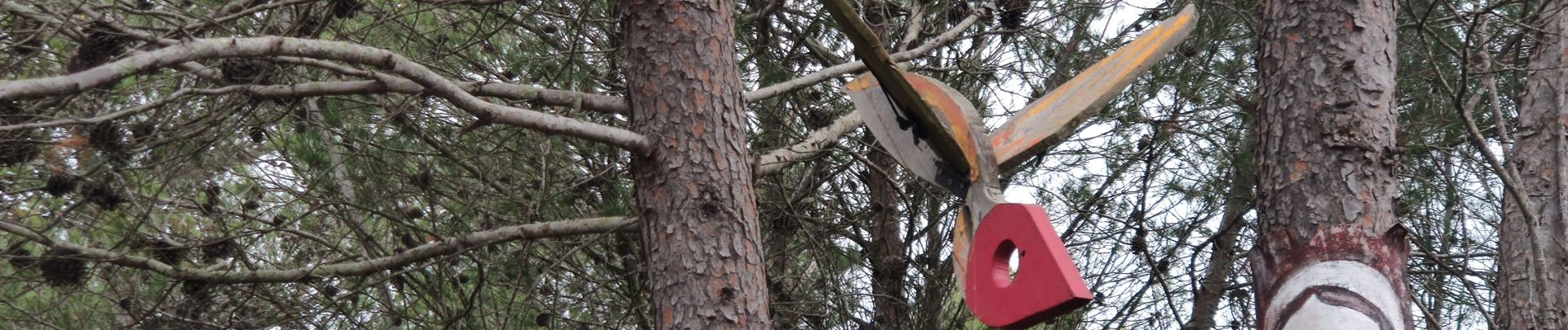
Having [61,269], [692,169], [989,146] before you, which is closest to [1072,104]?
[989,146]

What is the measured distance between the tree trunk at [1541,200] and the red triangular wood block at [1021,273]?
2455 millimetres

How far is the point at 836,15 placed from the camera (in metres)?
2.51

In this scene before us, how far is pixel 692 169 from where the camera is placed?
3.22 m

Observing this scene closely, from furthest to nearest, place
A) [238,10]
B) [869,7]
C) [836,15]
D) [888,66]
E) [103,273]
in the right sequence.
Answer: [869,7], [103,273], [238,10], [888,66], [836,15]

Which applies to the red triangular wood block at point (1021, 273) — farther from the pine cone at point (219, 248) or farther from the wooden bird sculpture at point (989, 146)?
the pine cone at point (219, 248)

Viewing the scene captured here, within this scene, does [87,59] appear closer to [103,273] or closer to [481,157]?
[103,273]

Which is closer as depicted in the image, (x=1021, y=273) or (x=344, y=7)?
(x=1021, y=273)

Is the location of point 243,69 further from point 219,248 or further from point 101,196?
point 219,248

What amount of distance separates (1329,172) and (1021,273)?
2.52 feet

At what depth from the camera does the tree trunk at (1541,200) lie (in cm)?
451

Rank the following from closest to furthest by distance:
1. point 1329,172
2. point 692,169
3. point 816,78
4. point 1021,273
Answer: point 1021,273 → point 1329,172 → point 692,169 → point 816,78

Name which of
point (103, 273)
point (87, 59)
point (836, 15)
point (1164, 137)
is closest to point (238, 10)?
point (87, 59)

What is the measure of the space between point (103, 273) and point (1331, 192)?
3675 mm

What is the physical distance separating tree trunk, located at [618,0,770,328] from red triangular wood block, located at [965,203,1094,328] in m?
0.62
